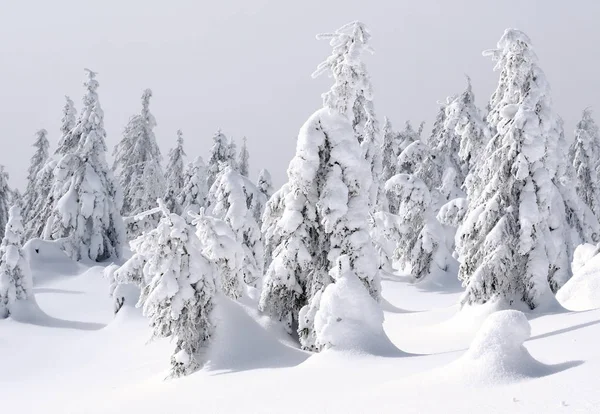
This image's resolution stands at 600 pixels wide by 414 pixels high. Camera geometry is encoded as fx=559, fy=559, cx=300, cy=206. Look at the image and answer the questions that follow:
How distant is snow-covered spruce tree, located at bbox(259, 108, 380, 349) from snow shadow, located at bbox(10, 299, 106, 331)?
42.2 feet

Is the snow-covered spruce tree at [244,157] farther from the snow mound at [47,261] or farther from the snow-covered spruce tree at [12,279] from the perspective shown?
the snow-covered spruce tree at [12,279]

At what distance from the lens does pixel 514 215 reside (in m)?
17.0

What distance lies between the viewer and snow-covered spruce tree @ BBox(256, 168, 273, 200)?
3434 centimetres

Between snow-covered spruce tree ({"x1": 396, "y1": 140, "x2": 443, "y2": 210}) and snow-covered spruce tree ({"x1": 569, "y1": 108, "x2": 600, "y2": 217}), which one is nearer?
snow-covered spruce tree ({"x1": 396, "y1": 140, "x2": 443, "y2": 210})

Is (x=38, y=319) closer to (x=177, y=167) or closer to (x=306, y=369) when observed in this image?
(x=306, y=369)

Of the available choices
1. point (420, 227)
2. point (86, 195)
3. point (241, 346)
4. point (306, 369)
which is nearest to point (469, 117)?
point (420, 227)

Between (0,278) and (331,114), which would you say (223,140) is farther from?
(331,114)

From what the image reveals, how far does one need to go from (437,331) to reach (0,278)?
18427 millimetres

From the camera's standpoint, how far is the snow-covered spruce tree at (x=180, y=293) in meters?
11.7

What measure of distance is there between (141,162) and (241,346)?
38.8m

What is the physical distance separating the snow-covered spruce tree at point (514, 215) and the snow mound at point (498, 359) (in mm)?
9655

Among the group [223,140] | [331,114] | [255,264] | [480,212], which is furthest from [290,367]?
[223,140]

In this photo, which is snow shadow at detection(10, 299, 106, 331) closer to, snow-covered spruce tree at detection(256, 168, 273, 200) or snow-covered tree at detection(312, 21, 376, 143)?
snow-covered spruce tree at detection(256, 168, 273, 200)

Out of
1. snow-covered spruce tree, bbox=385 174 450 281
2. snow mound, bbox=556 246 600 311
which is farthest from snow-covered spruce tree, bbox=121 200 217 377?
snow-covered spruce tree, bbox=385 174 450 281
